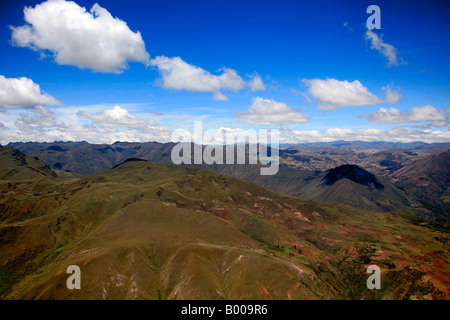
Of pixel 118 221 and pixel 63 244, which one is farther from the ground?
pixel 118 221
